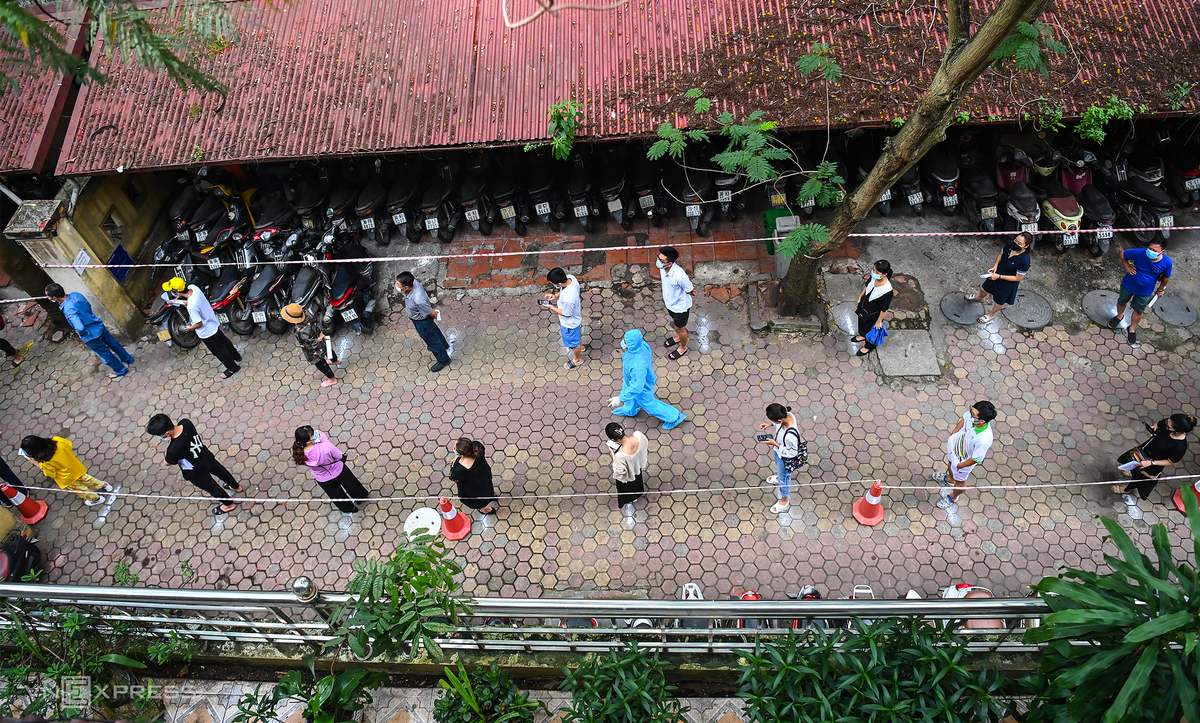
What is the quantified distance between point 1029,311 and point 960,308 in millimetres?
821

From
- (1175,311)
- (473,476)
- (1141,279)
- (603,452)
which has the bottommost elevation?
(473,476)

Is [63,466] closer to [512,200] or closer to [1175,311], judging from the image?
[512,200]

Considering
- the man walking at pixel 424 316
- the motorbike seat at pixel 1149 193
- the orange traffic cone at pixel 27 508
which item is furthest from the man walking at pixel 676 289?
the orange traffic cone at pixel 27 508

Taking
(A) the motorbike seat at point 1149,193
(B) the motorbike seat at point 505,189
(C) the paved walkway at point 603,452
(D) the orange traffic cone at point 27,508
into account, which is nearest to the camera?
(C) the paved walkway at point 603,452

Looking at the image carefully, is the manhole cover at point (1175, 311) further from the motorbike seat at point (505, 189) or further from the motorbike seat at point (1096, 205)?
the motorbike seat at point (505, 189)

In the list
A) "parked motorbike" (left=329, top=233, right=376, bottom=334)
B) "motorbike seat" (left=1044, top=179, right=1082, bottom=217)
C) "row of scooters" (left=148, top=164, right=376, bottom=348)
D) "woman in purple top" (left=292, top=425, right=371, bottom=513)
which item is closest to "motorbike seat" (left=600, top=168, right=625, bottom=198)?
"row of scooters" (left=148, top=164, right=376, bottom=348)

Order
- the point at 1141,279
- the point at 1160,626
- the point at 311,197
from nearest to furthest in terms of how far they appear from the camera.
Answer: the point at 1160,626
the point at 1141,279
the point at 311,197

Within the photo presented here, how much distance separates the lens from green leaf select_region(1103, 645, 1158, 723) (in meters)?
3.40

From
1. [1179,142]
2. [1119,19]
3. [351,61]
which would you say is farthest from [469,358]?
[1179,142]

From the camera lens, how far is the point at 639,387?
7246 millimetres

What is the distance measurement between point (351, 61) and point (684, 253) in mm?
5244

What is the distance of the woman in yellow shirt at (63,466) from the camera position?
6758 mm

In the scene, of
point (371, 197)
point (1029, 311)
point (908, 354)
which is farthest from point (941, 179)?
point (371, 197)

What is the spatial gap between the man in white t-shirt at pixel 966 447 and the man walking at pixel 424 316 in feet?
18.9
